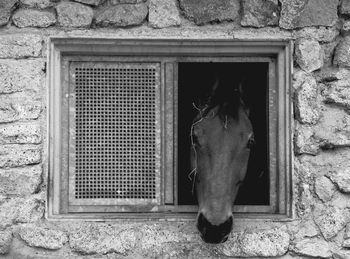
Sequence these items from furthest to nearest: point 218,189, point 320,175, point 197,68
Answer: point 197,68 < point 320,175 < point 218,189

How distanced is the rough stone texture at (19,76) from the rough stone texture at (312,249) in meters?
1.93

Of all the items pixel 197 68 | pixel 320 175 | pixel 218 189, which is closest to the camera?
pixel 218 189

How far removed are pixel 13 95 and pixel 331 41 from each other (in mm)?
2078

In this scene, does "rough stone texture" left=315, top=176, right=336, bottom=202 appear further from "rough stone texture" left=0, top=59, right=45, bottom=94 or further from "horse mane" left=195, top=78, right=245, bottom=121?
"rough stone texture" left=0, top=59, right=45, bottom=94

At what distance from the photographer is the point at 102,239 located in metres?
4.14

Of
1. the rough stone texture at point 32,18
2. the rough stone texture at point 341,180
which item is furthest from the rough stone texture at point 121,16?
the rough stone texture at point 341,180

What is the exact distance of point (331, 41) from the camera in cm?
425

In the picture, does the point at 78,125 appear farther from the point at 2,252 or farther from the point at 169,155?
the point at 2,252

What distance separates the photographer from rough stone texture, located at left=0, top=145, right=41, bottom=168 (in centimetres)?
412

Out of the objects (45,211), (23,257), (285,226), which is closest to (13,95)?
(45,211)

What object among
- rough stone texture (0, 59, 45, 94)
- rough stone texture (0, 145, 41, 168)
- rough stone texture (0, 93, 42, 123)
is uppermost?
rough stone texture (0, 59, 45, 94)

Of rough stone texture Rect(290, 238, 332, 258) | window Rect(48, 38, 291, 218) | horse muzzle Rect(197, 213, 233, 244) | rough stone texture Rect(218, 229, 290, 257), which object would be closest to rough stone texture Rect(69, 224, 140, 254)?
window Rect(48, 38, 291, 218)

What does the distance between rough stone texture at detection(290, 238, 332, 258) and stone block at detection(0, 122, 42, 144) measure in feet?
5.89

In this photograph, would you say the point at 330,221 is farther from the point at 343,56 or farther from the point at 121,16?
the point at 121,16
